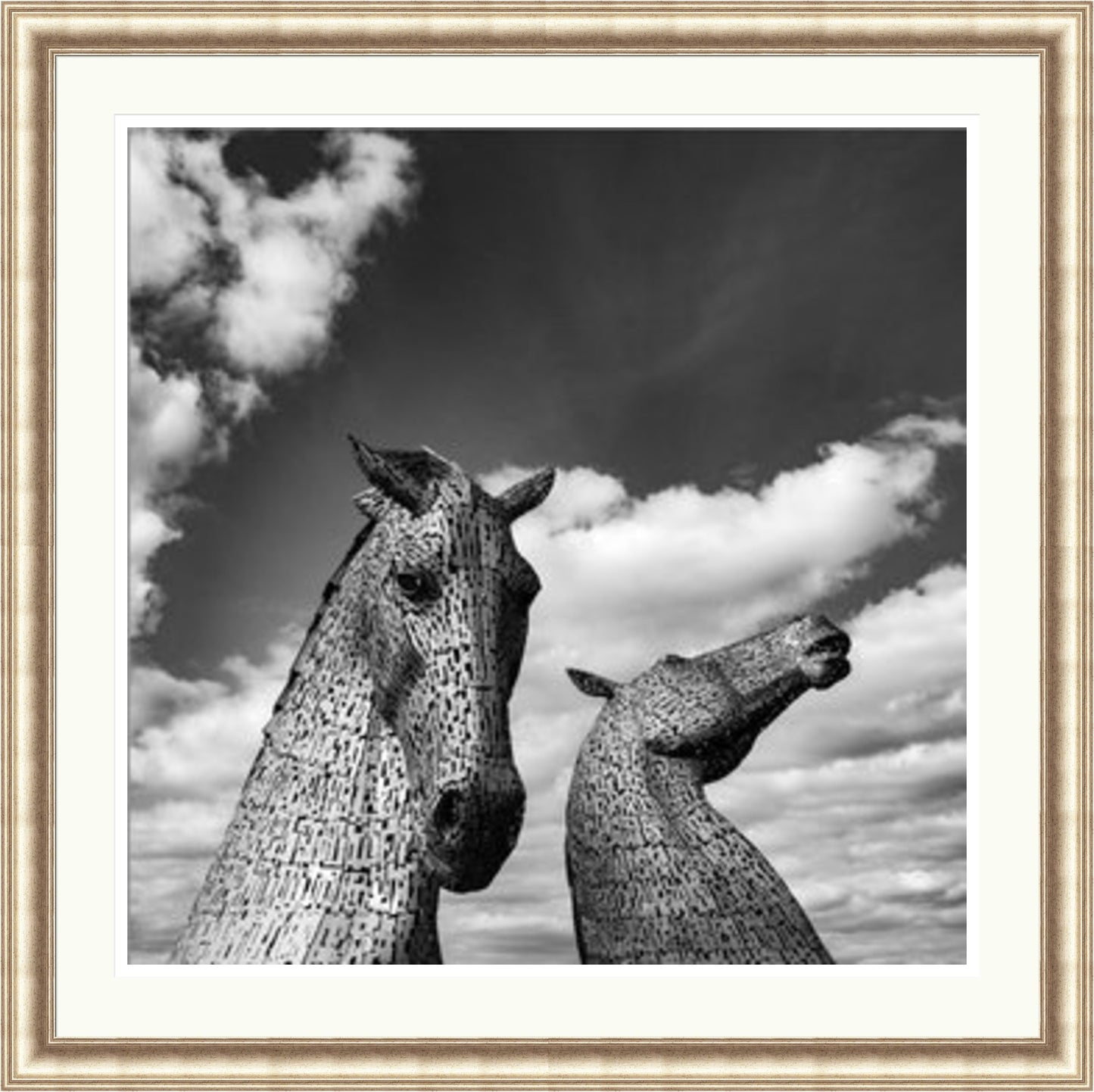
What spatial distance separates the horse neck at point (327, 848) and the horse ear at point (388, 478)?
0.28 m

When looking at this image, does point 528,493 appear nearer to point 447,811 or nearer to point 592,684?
point 447,811

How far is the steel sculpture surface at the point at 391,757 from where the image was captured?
10.4 ft

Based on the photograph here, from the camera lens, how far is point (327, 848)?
3.36 meters

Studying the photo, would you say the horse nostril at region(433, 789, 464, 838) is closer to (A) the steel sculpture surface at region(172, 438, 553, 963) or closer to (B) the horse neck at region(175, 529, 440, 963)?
(A) the steel sculpture surface at region(172, 438, 553, 963)

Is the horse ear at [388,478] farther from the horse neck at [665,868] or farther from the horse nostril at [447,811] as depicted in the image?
the horse neck at [665,868]

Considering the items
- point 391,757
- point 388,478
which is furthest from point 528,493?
point 391,757
